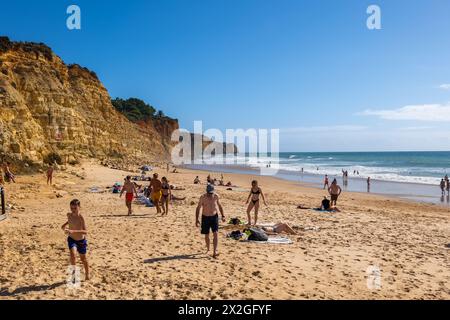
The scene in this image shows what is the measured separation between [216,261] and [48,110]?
2348 cm

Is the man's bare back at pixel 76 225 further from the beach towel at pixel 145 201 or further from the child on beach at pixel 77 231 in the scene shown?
the beach towel at pixel 145 201

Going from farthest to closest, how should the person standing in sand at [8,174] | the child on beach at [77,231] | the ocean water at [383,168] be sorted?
the ocean water at [383,168] < the person standing in sand at [8,174] < the child on beach at [77,231]

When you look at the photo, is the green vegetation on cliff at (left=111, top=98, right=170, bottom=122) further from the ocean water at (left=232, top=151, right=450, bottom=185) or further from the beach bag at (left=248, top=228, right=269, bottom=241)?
the beach bag at (left=248, top=228, right=269, bottom=241)

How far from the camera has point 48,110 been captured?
84.8ft

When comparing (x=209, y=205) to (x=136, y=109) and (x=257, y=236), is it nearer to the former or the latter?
(x=257, y=236)

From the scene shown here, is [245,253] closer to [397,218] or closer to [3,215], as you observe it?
[3,215]

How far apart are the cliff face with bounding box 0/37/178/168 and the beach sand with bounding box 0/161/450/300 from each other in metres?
9.59

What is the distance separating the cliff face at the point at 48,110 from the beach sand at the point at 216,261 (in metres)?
9.59

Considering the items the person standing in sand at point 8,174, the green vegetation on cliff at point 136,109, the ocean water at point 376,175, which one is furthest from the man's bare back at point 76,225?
the green vegetation on cliff at point 136,109

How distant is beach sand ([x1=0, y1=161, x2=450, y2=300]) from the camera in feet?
18.1

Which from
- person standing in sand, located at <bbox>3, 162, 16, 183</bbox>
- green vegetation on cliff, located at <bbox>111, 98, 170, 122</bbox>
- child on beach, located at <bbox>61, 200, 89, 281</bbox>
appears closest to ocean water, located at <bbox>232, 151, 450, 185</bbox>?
green vegetation on cliff, located at <bbox>111, 98, 170, 122</bbox>

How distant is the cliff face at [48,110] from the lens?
2023 centimetres
